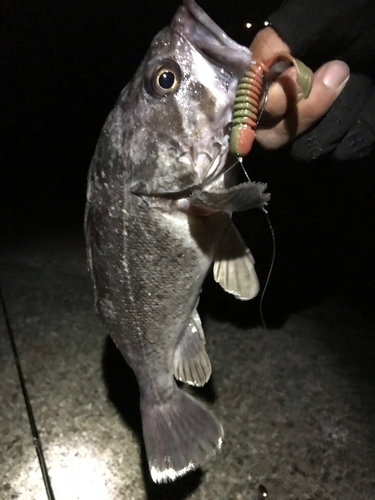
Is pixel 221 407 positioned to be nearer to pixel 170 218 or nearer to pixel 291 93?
pixel 170 218

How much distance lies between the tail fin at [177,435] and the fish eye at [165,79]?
2.60ft

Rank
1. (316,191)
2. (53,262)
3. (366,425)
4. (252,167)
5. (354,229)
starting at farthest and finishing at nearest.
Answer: (53,262)
(354,229)
(316,191)
(252,167)
(366,425)

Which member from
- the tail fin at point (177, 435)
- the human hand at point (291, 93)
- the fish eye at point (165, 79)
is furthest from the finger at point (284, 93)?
the tail fin at point (177, 435)

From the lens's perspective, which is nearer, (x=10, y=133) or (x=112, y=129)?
(x=112, y=129)

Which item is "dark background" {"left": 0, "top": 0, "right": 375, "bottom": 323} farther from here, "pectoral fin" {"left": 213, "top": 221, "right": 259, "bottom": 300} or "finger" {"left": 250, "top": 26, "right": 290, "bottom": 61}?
"pectoral fin" {"left": 213, "top": 221, "right": 259, "bottom": 300}

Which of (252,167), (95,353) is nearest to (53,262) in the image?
(95,353)

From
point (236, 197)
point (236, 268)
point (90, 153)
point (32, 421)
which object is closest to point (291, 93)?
point (236, 197)

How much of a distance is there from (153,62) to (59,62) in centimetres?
261

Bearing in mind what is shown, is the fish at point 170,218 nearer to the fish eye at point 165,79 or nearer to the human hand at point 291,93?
the fish eye at point 165,79

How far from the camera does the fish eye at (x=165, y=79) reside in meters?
0.97

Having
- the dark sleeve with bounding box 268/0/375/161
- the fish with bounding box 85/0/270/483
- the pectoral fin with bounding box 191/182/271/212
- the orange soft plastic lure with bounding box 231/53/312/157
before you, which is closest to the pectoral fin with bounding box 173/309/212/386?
the fish with bounding box 85/0/270/483

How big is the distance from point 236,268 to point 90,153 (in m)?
2.50

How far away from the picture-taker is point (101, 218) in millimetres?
1072

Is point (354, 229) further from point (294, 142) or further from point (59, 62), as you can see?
point (59, 62)
